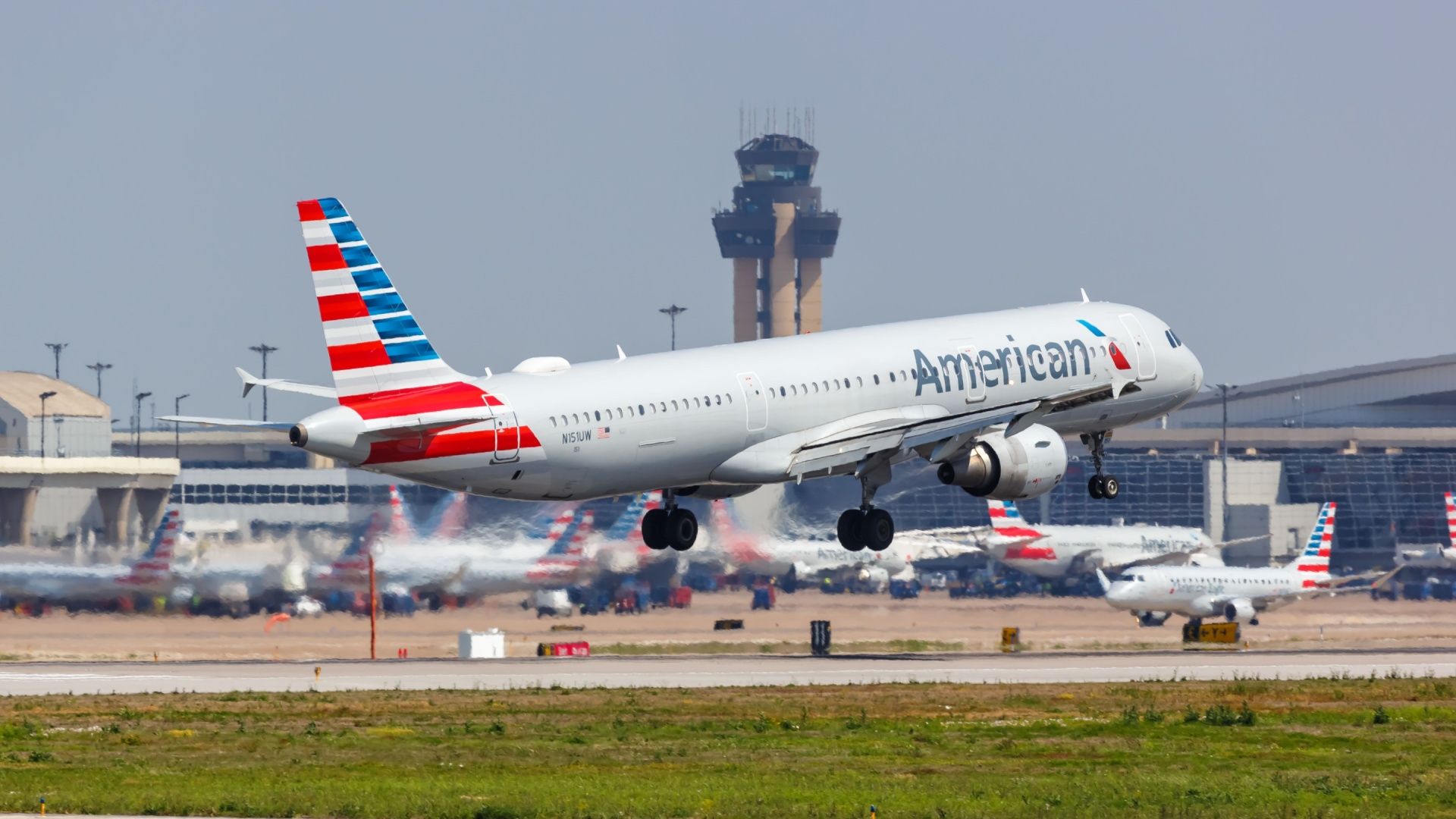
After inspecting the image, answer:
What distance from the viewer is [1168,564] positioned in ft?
397

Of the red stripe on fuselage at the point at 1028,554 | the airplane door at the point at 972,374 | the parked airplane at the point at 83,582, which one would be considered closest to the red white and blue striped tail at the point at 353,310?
the airplane door at the point at 972,374

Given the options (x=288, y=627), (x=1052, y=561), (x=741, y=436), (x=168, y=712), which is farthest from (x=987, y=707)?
(x=1052, y=561)

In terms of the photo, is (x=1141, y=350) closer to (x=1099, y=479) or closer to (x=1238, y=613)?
(x=1099, y=479)

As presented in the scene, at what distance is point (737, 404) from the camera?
53.0m

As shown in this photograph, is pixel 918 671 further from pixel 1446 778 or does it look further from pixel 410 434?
pixel 1446 778

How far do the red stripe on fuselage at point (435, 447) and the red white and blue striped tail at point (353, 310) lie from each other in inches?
46.6

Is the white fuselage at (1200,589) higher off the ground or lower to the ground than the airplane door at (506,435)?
lower

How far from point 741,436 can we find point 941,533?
223 ft

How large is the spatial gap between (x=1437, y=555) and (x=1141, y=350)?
6782 cm

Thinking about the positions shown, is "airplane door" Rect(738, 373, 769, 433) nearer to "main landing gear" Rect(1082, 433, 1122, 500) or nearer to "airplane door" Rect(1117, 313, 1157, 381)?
"main landing gear" Rect(1082, 433, 1122, 500)

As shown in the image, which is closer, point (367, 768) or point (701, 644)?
point (367, 768)

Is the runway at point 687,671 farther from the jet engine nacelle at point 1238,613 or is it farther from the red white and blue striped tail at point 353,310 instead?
the jet engine nacelle at point 1238,613

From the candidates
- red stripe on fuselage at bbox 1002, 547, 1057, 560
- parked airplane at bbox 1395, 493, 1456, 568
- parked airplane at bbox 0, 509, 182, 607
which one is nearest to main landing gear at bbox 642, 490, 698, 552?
parked airplane at bbox 0, 509, 182, 607

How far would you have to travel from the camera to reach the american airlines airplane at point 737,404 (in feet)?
154
